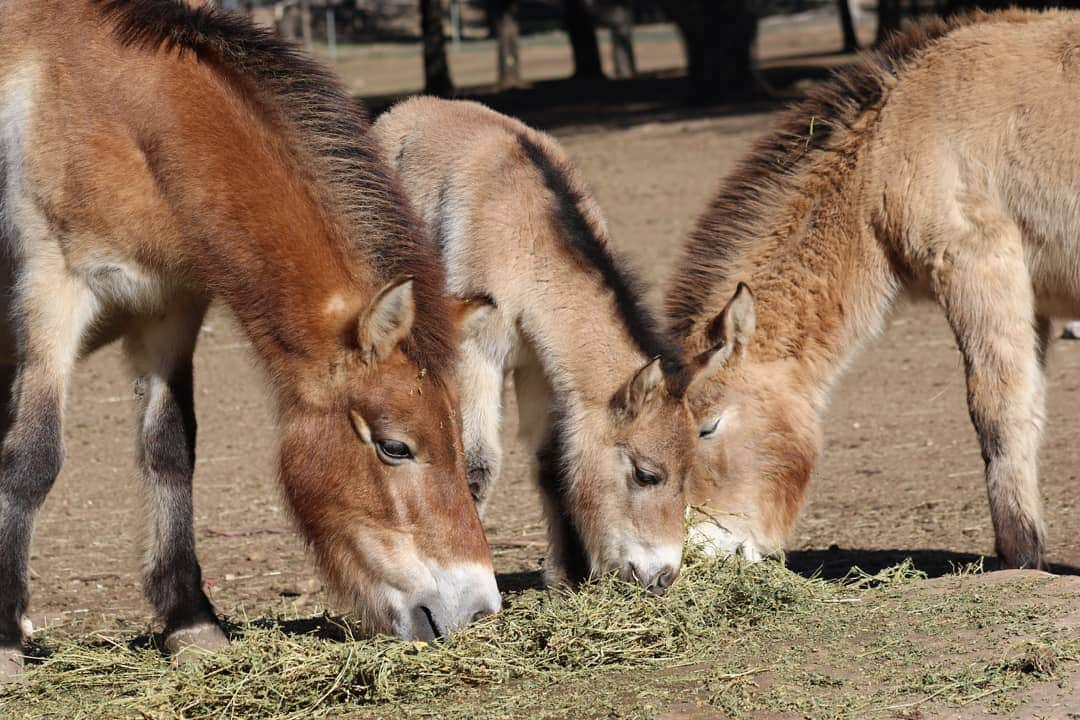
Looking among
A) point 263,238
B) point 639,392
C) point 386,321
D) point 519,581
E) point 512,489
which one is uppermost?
point 263,238

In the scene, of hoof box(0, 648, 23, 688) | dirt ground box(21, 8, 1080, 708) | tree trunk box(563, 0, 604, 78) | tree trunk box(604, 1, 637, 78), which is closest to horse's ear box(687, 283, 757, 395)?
dirt ground box(21, 8, 1080, 708)

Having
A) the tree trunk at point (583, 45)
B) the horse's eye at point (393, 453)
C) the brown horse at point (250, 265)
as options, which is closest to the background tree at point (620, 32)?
the tree trunk at point (583, 45)

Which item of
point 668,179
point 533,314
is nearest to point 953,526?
point 533,314

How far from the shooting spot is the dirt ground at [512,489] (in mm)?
6234

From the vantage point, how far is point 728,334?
566cm

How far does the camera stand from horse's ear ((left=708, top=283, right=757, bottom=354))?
219 inches

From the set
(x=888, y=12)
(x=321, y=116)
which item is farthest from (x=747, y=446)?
(x=888, y=12)

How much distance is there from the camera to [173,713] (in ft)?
13.3

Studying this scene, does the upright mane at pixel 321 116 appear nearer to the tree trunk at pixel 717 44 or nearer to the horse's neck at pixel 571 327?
the horse's neck at pixel 571 327

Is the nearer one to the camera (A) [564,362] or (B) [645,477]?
(B) [645,477]

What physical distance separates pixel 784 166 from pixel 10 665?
12.4 feet

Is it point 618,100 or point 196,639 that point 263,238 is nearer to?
point 196,639

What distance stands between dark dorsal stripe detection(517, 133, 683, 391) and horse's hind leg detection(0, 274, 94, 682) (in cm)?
218

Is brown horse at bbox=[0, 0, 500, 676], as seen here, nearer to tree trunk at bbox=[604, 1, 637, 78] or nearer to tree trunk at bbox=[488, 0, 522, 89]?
tree trunk at bbox=[488, 0, 522, 89]
